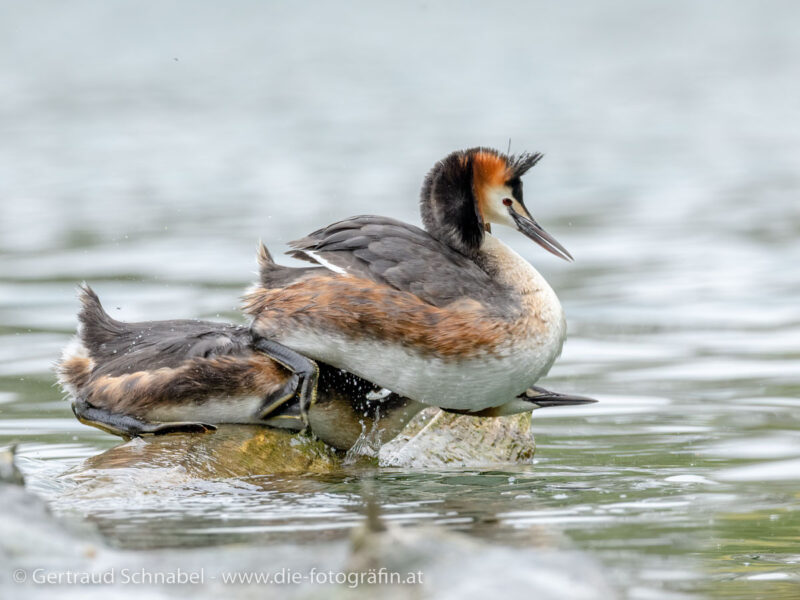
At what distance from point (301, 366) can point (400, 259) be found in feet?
2.31

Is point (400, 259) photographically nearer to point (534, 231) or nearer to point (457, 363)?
point (457, 363)

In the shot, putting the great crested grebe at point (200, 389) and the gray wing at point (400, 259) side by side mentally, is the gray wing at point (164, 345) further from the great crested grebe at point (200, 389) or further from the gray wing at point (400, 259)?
the gray wing at point (400, 259)

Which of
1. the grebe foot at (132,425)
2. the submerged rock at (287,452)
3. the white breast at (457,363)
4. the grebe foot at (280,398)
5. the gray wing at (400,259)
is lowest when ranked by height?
the submerged rock at (287,452)

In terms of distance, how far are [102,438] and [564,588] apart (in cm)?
474

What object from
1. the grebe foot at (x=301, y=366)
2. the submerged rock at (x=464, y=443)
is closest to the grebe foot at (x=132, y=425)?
the grebe foot at (x=301, y=366)

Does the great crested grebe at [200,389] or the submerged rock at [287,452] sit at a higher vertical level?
the great crested grebe at [200,389]

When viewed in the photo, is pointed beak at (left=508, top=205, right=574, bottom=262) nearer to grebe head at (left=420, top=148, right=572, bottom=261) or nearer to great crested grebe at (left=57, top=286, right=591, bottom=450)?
grebe head at (left=420, top=148, right=572, bottom=261)

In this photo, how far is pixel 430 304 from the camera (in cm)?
643

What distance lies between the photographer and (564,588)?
4.02m

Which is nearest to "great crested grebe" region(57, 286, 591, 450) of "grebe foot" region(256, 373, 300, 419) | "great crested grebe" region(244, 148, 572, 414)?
"grebe foot" region(256, 373, 300, 419)

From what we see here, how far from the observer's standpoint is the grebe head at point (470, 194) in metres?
6.93

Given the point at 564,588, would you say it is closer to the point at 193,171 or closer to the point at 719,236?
the point at 719,236

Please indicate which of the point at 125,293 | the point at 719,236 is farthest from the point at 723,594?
the point at 719,236

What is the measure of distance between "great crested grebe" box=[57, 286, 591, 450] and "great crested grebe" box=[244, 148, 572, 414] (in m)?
0.17
